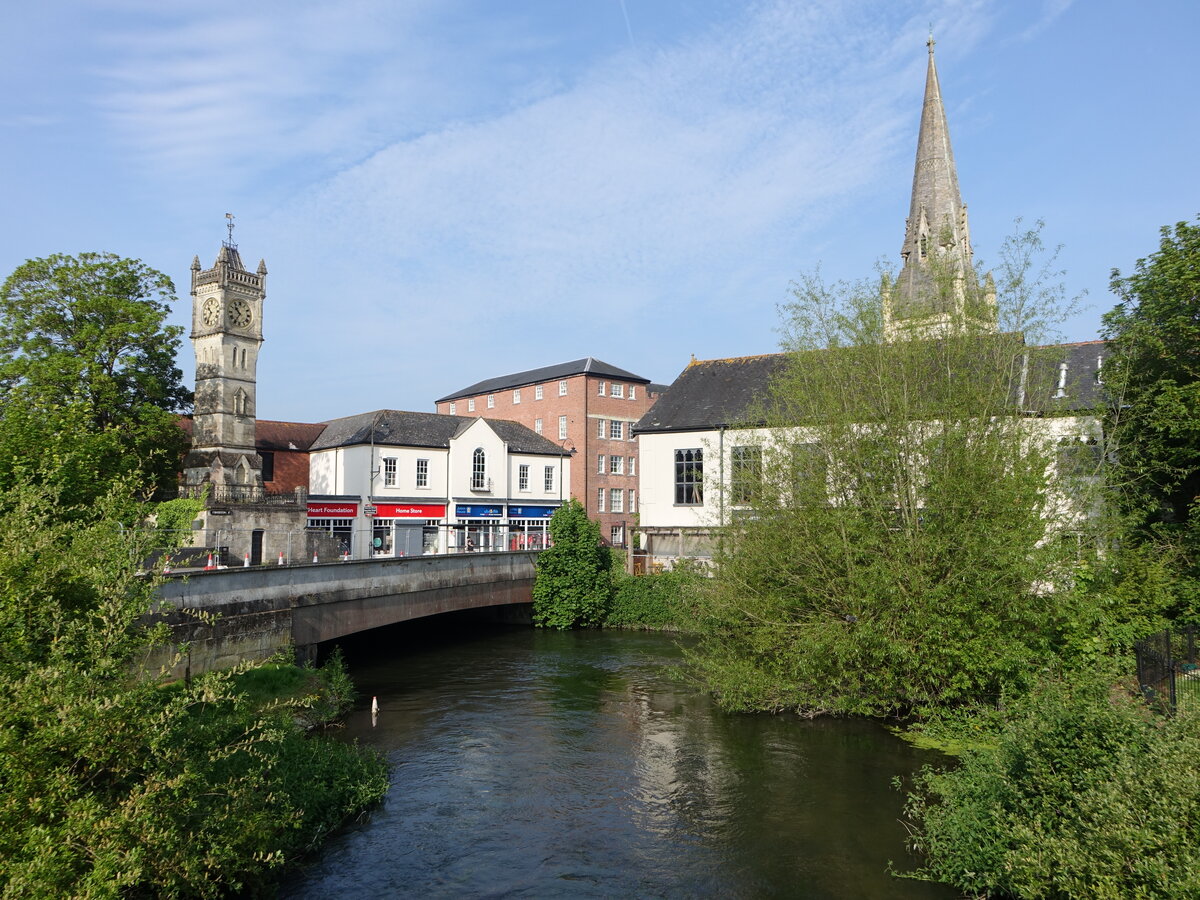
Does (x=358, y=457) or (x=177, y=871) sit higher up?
(x=358, y=457)

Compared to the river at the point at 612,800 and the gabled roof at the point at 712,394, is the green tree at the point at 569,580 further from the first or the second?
the river at the point at 612,800

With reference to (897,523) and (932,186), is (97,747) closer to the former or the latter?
(897,523)

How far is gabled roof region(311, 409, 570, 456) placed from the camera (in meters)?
50.4

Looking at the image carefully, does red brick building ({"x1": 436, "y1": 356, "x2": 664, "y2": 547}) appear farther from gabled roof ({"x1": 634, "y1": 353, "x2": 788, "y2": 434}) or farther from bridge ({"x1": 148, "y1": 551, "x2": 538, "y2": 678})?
bridge ({"x1": 148, "y1": 551, "x2": 538, "y2": 678})

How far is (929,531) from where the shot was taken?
18750 millimetres

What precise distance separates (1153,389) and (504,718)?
70.8ft

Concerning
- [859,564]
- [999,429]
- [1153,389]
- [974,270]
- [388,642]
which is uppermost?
[974,270]

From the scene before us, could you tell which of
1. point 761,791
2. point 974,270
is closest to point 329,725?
point 761,791

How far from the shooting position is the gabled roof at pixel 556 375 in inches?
2467

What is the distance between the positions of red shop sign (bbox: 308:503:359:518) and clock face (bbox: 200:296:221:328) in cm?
1250

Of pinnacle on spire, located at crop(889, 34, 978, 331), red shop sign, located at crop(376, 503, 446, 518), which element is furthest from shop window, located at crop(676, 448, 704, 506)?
red shop sign, located at crop(376, 503, 446, 518)

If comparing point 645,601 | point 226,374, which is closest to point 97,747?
point 645,601

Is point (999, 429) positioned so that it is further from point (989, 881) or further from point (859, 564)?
point (989, 881)

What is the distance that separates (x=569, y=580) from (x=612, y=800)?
886 inches
